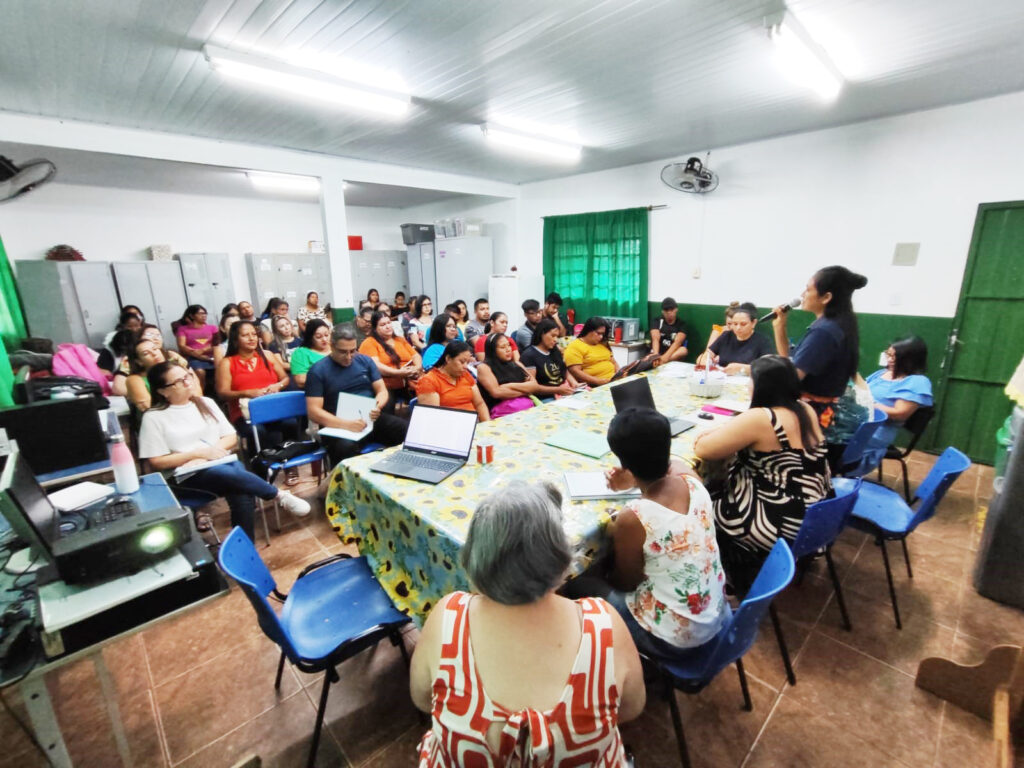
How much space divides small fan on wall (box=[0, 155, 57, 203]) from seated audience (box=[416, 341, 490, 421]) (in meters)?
4.03

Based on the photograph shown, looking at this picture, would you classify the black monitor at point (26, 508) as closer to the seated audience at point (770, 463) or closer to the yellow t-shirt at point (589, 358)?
the seated audience at point (770, 463)

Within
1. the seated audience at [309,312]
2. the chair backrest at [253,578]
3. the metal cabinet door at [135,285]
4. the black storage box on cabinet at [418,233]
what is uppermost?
the black storage box on cabinet at [418,233]

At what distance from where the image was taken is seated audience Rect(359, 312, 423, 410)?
384 centimetres

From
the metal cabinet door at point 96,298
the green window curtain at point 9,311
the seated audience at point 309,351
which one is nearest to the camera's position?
the seated audience at point 309,351

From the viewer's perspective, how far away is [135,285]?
5992 mm

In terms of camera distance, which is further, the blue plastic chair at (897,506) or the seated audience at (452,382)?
the seated audience at (452,382)

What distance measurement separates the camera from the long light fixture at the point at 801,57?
7.41ft

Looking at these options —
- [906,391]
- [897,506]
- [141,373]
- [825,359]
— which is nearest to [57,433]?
[141,373]

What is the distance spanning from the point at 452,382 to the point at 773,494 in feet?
6.29

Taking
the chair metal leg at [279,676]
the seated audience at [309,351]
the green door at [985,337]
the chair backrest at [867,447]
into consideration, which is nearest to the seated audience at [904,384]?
the chair backrest at [867,447]

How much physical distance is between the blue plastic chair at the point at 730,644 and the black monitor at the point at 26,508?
5.60 ft

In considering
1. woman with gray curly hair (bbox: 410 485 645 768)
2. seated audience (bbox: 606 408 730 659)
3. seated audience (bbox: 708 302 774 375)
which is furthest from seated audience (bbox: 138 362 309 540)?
seated audience (bbox: 708 302 774 375)

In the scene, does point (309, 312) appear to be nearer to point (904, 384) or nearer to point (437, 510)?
point (437, 510)

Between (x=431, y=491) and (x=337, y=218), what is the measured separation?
Answer: 13.9ft
